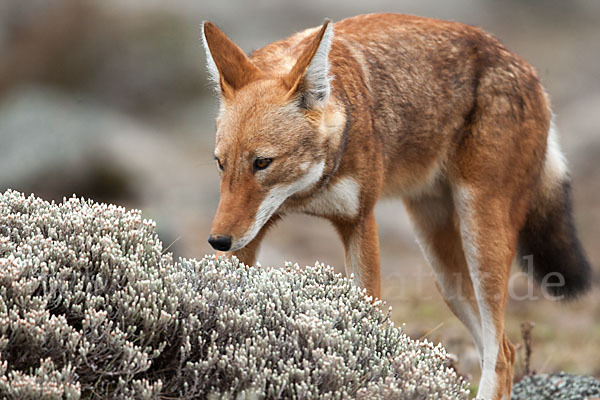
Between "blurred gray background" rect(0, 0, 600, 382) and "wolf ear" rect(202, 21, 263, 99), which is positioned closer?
"wolf ear" rect(202, 21, 263, 99)

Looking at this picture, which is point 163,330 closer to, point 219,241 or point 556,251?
point 219,241

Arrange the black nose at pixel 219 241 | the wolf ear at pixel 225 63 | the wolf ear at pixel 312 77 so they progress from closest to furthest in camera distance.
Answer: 1. the black nose at pixel 219 241
2. the wolf ear at pixel 312 77
3. the wolf ear at pixel 225 63

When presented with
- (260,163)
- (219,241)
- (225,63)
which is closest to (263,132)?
(260,163)

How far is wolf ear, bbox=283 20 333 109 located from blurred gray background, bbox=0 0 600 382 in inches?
176

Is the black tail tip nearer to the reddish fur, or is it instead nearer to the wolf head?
the reddish fur

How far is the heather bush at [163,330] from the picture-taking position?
9.45ft

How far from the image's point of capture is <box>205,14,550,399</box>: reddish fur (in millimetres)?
4465

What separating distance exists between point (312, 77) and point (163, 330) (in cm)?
178

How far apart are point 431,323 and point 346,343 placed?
5506 millimetres

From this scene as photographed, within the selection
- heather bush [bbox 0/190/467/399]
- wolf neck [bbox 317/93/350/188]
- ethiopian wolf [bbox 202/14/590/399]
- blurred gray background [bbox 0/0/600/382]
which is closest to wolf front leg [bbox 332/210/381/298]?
ethiopian wolf [bbox 202/14/590/399]

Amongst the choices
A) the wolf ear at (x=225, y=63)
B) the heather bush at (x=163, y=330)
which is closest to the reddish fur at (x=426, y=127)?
the wolf ear at (x=225, y=63)

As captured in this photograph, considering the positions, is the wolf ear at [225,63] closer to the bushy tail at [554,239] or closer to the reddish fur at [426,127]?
the reddish fur at [426,127]

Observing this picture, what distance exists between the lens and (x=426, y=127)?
5270 mm

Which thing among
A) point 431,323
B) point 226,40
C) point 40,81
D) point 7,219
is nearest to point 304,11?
point 40,81
